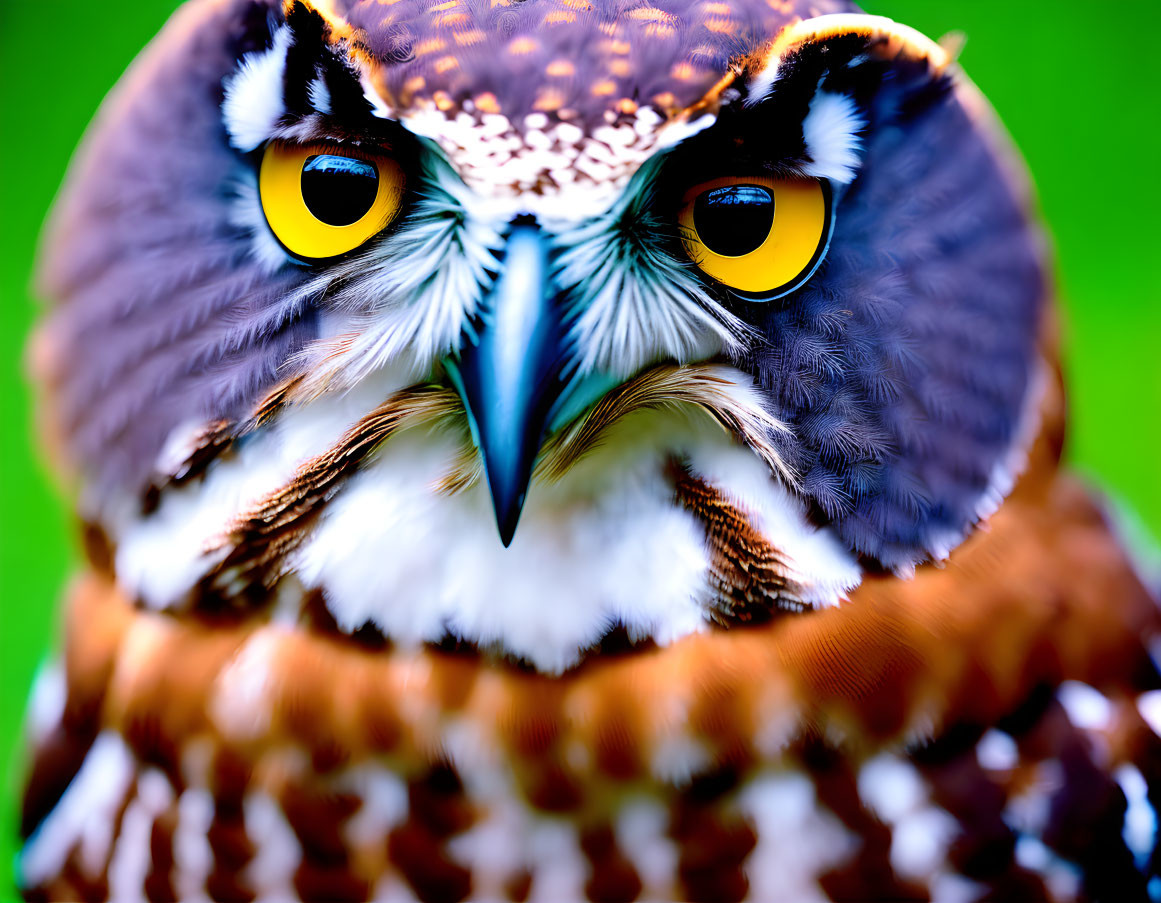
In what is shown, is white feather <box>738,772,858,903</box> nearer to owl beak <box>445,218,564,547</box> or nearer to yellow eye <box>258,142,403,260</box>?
owl beak <box>445,218,564,547</box>

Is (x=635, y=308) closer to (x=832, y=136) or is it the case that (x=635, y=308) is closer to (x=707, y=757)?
(x=832, y=136)

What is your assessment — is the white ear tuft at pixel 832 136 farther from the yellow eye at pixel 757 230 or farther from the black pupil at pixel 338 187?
the black pupil at pixel 338 187

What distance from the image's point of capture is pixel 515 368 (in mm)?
607

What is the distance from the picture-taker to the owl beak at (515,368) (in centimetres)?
61

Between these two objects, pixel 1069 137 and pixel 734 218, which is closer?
pixel 734 218

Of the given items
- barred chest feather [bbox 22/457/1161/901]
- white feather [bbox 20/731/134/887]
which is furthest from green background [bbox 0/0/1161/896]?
barred chest feather [bbox 22/457/1161/901]

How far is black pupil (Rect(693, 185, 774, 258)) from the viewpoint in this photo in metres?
0.64

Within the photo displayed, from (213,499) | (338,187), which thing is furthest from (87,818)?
(338,187)

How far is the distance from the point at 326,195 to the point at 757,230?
265 mm

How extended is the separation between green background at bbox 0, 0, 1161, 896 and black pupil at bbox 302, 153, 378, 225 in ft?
5.70

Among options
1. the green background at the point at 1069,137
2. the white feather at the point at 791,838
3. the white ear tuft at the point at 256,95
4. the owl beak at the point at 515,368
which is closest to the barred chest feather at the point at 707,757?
the white feather at the point at 791,838

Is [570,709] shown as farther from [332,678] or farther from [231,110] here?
[231,110]

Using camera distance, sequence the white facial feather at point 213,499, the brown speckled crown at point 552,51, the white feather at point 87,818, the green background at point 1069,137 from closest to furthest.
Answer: the brown speckled crown at point 552,51
the white facial feather at point 213,499
the white feather at point 87,818
the green background at point 1069,137

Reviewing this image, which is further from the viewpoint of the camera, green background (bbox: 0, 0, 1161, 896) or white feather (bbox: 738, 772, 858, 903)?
green background (bbox: 0, 0, 1161, 896)
